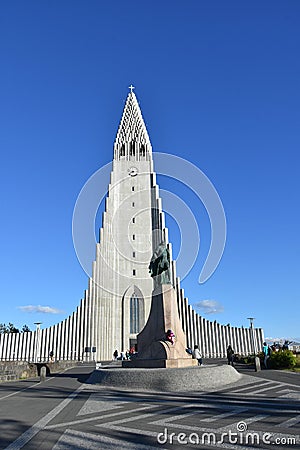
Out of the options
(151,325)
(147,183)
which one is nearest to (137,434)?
(151,325)

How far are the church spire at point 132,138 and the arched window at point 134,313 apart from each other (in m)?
20.4

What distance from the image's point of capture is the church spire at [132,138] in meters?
54.6

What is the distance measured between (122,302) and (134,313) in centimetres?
203

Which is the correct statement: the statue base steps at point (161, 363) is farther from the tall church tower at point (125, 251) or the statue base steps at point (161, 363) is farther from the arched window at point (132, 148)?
the arched window at point (132, 148)

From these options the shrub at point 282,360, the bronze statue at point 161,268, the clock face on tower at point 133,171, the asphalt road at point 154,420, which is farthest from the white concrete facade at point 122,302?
the asphalt road at point 154,420

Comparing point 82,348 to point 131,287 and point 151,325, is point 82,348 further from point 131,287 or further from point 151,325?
point 151,325

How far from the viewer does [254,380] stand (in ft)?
45.8

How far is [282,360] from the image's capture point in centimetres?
1989

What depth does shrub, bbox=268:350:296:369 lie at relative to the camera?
1951 cm

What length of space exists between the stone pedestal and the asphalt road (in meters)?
4.00

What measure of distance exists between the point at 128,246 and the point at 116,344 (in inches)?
484

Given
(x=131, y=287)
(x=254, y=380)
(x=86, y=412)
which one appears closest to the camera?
(x=86, y=412)

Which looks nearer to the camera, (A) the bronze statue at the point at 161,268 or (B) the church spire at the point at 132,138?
(A) the bronze statue at the point at 161,268

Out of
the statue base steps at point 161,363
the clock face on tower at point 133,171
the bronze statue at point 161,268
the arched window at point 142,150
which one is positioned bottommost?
the statue base steps at point 161,363
